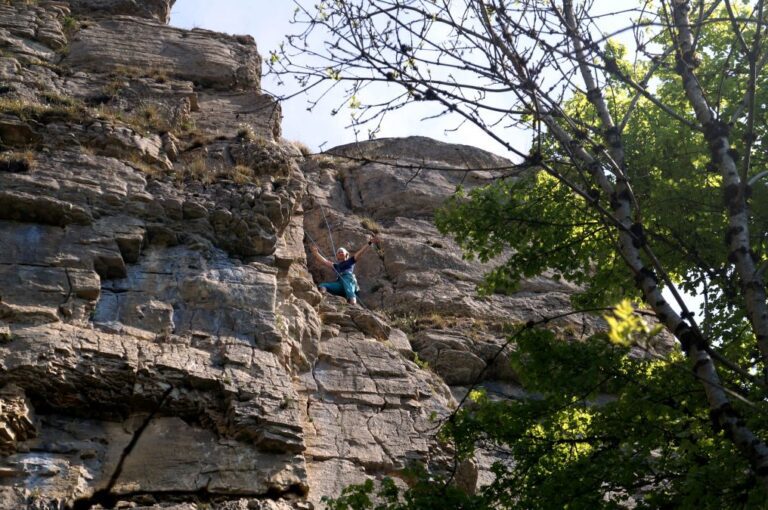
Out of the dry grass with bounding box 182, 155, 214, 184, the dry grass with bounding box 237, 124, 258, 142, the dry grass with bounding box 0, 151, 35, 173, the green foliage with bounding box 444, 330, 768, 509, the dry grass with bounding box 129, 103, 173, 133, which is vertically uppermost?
the dry grass with bounding box 237, 124, 258, 142

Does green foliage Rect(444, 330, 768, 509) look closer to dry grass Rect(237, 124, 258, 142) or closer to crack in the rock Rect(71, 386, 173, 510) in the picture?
crack in the rock Rect(71, 386, 173, 510)

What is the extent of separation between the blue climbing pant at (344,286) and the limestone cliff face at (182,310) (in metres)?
1.14

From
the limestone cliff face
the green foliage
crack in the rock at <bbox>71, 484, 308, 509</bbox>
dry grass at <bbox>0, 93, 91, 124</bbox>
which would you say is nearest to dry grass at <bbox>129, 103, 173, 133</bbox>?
the limestone cliff face

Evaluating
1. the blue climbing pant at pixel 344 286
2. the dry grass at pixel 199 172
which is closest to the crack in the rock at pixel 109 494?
the dry grass at pixel 199 172

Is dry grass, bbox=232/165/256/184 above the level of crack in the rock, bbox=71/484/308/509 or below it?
above

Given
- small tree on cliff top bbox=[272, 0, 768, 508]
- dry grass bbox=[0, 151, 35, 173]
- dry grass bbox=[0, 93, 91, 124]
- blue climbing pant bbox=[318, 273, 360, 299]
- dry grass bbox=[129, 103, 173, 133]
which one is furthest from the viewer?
blue climbing pant bbox=[318, 273, 360, 299]

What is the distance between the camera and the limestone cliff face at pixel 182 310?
1180cm

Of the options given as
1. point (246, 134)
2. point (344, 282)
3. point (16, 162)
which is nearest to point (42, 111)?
point (16, 162)

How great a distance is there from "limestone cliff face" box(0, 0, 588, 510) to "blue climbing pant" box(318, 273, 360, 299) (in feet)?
3.74

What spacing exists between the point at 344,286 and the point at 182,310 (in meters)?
5.29

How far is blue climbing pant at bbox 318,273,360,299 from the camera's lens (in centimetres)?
1855

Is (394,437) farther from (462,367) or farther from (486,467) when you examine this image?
(462,367)

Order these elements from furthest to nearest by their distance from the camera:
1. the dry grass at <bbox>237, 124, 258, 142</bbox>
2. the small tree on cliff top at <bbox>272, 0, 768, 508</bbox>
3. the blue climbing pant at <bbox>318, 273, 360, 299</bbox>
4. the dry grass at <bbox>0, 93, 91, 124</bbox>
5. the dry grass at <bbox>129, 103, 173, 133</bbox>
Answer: the blue climbing pant at <bbox>318, 273, 360, 299</bbox> < the dry grass at <bbox>237, 124, 258, 142</bbox> < the dry grass at <bbox>129, 103, 173, 133</bbox> < the dry grass at <bbox>0, 93, 91, 124</bbox> < the small tree on cliff top at <bbox>272, 0, 768, 508</bbox>

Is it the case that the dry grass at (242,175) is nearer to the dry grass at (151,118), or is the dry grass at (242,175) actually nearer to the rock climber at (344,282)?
the dry grass at (151,118)
